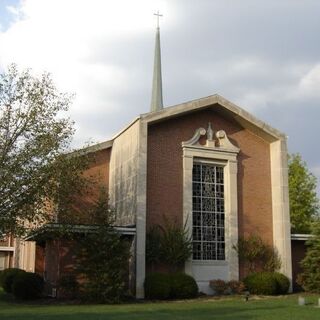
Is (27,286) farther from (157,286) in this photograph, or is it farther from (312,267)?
(312,267)

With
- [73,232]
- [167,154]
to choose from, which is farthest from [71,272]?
[167,154]

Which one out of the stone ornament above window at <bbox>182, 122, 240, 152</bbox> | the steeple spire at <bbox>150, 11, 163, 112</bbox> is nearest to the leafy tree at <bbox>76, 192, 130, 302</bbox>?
the stone ornament above window at <bbox>182, 122, 240, 152</bbox>

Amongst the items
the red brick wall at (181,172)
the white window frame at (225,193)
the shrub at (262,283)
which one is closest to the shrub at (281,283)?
the shrub at (262,283)

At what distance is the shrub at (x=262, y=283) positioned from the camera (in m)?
25.3

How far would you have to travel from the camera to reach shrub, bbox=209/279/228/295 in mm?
25547

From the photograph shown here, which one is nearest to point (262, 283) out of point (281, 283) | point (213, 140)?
point (281, 283)

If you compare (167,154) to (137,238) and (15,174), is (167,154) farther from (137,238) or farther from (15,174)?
(15,174)

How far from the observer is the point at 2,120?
64.3 feet

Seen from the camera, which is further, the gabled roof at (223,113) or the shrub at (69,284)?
the gabled roof at (223,113)

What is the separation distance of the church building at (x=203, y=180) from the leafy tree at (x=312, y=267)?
2.57 feet

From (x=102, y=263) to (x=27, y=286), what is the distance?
12.0 feet

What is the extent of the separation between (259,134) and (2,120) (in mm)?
14506

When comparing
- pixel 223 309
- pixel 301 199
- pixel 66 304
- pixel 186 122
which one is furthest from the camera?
pixel 301 199

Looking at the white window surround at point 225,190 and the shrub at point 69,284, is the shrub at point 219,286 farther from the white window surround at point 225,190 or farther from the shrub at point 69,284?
the shrub at point 69,284
